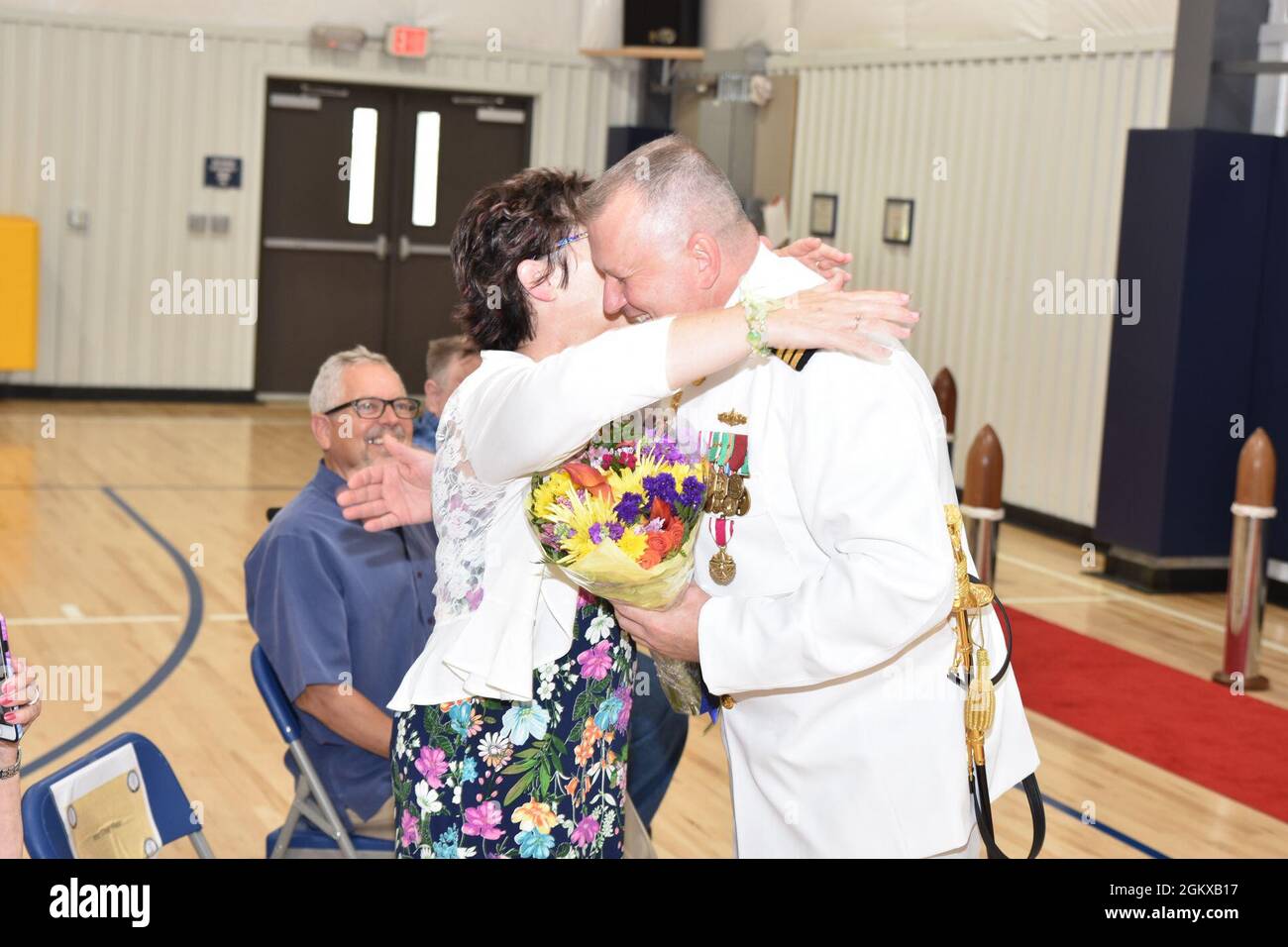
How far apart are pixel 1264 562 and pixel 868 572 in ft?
16.6

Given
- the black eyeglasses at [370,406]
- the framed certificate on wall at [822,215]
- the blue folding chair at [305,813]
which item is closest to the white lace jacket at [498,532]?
the blue folding chair at [305,813]

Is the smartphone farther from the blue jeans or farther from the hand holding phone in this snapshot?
the blue jeans

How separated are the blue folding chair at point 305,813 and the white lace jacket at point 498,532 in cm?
104

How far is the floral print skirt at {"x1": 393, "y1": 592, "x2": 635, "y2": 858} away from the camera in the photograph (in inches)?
95.7

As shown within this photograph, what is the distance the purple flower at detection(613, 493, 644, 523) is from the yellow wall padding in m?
11.3

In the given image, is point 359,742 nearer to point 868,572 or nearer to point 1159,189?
point 868,572

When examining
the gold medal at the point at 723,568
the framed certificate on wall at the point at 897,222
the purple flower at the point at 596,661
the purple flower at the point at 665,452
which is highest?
the framed certificate on wall at the point at 897,222

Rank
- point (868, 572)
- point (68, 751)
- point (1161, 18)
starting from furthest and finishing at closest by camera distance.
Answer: point (1161, 18), point (68, 751), point (868, 572)

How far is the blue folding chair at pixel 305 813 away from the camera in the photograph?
11.3 ft

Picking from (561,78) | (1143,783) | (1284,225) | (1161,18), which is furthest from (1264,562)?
(561,78)

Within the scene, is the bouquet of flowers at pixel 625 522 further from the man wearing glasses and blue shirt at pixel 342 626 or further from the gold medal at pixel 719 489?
the man wearing glasses and blue shirt at pixel 342 626

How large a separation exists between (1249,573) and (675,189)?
502cm
